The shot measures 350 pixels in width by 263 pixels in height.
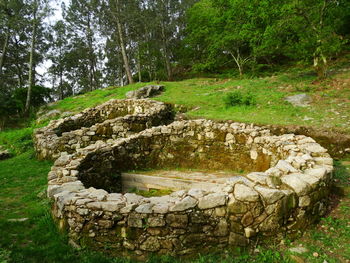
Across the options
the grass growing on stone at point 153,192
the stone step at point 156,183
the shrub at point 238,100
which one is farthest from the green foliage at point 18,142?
the shrub at point 238,100

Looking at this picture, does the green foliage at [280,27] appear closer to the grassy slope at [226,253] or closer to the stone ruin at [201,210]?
the grassy slope at [226,253]

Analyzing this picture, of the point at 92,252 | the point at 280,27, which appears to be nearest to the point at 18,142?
the point at 92,252

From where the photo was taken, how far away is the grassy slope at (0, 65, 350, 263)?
3.24m

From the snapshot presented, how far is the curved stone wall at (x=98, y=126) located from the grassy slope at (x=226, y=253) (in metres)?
0.82

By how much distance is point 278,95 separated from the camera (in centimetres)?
1211

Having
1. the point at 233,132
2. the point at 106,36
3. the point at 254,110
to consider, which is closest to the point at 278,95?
the point at 254,110

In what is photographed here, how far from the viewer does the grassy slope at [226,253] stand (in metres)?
3.24

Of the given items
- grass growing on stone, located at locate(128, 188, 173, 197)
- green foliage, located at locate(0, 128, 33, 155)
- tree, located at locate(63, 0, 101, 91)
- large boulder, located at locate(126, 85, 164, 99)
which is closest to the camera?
grass growing on stone, located at locate(128, 188, 173, 197)

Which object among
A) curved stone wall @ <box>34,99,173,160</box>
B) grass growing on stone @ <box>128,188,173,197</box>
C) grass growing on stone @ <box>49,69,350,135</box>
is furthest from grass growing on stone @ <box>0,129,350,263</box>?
grass growing on stone @ <box>49,69,350,135</box>

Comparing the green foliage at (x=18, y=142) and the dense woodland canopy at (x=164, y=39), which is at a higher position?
the dense woodland canopy at (x=164, y=39)

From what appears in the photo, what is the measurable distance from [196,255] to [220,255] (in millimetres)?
352

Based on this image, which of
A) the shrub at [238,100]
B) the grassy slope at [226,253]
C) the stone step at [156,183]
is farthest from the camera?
the shrub at [238,100]

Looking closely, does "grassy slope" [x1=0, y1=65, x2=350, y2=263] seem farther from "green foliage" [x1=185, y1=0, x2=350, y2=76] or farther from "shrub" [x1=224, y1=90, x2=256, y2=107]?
"green foliage" [x1=185, y1=0, x2=350, y2=76]

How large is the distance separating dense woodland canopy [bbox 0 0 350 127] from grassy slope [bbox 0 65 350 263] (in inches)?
139
